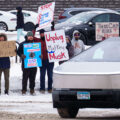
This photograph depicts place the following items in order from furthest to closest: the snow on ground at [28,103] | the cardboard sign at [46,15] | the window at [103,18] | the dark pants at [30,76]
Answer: the window at [103,18], the cardboard sign at [46,15], the dark pants at [30,76], the snow on ground at [28,103]

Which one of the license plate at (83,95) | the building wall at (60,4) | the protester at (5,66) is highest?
the license plate at (83,95)

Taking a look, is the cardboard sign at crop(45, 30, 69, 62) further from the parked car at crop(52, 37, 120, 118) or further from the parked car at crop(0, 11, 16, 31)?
the parked car at crop(0, 11, 16, 31)

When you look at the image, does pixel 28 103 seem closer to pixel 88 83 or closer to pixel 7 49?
pixel 7 49

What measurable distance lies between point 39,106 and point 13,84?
5.31 metres

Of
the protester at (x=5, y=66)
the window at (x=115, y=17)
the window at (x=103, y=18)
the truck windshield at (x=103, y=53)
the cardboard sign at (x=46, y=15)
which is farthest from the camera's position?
the window at (x=115, y=17)

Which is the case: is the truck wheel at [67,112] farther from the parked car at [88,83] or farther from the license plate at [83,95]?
the license plate at [83,95]

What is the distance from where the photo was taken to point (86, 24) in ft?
96.5

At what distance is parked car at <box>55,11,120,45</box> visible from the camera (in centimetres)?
2866

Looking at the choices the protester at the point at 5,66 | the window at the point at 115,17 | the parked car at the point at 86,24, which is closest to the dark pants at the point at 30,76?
the protester at the point at 5,66

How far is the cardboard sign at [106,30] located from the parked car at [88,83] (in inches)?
341

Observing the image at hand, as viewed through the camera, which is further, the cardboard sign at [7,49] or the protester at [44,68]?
the protester at [44,68]

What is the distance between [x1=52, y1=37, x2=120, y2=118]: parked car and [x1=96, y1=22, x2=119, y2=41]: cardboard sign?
8.66m

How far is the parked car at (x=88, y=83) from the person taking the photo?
13172 mm

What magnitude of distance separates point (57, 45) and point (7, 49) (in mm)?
1526
